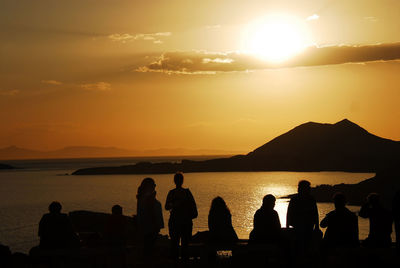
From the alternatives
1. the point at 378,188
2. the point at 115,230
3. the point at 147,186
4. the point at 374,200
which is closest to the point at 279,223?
the point at 374,200

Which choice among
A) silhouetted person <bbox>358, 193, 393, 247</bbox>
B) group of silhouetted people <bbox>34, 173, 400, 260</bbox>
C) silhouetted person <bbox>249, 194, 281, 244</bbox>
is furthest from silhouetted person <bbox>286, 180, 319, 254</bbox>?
silhouetted person <bbox>358, 193, 393, 247</bbox>

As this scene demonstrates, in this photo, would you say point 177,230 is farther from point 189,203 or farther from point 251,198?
point 251,198

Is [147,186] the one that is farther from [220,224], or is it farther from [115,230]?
[220,224]

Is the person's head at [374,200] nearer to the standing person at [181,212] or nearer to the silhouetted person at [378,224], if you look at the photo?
the silhouetted person at [378,224]

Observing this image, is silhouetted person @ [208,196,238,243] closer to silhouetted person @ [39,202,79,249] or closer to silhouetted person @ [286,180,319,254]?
silhouetted person @ [286,180,319,254]

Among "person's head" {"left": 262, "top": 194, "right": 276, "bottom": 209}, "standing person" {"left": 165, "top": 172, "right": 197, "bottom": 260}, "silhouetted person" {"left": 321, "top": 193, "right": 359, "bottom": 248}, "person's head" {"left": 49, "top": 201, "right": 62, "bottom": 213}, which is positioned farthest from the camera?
"standing person" {"left": 165, "top": 172, "right": 197, "bottom": 260}

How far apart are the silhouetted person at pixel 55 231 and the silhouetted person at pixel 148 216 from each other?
214 centimetres

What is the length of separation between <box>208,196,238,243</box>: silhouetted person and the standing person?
596 mm

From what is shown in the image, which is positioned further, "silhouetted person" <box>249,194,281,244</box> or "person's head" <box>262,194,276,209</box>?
"silhouetted person" <box>249,194,281,244</box>

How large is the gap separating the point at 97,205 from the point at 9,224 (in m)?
28.1

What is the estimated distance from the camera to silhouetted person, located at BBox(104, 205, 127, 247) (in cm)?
1463

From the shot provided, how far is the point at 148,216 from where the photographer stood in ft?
49.4

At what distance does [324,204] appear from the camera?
4087 inches

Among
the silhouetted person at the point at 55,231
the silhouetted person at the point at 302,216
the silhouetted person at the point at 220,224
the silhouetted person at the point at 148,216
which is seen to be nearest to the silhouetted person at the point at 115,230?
the silhouetted person at the point at 148,216
